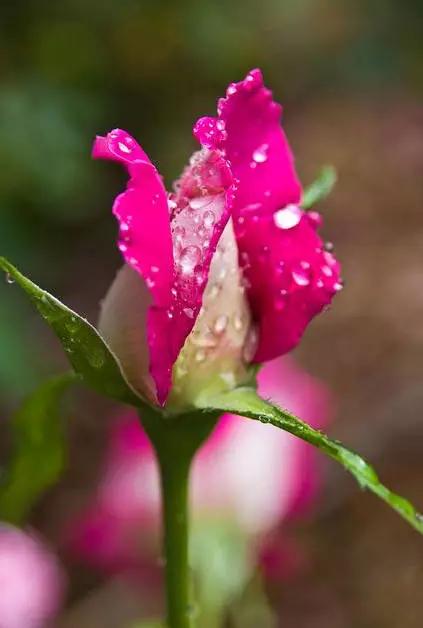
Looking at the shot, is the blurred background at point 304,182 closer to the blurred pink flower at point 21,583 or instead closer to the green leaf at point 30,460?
the blurred pink flower at point 21,583

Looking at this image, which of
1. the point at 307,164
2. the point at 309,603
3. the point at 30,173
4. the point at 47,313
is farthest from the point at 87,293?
the point at 47,313

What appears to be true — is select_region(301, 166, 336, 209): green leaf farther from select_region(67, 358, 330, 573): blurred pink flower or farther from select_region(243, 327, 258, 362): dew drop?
select_region(67, 358, 330, 573): blurred pink flower

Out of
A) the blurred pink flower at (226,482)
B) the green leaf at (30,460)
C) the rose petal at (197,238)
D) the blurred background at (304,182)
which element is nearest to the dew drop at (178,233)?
the rose petal at (197,238)

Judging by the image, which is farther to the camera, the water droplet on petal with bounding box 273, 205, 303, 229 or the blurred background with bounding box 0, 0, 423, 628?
the blurred background with bounding box 0, 0, 423, 628

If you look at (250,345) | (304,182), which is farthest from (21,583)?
(304,182)

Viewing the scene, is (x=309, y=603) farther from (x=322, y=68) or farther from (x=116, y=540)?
(x=322, y=68)

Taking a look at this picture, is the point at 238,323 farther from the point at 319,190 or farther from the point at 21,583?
the point at 21,583

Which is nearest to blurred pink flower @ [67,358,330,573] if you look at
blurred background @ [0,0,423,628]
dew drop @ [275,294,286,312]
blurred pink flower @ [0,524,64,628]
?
blurred pink flower @ [0,524,64,628]
